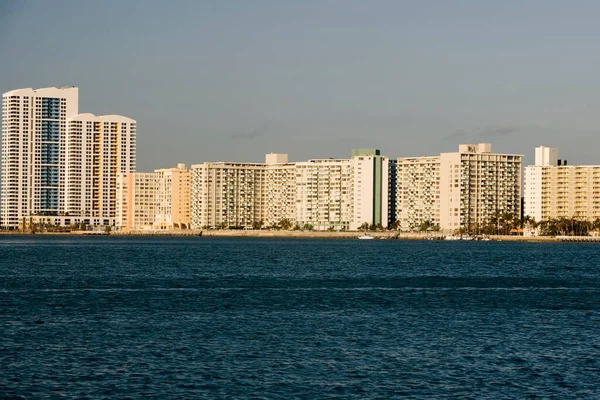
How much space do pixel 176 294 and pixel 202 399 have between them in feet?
105

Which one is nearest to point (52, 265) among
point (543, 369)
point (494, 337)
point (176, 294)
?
point (176, 294)

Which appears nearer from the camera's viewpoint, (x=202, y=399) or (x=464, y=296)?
(x=202, y=399)

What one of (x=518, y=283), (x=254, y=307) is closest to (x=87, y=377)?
(x=254, y=307)

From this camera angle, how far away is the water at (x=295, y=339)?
3061 cm

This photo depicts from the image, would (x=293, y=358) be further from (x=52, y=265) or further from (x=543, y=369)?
(x=52, y=265)

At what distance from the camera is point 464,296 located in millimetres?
61594

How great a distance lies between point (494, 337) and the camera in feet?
136

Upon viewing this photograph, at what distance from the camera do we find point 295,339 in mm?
39812

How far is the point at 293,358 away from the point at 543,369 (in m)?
8.30

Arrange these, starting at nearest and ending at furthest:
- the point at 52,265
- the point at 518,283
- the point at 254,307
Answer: the point at 254,307 → the point at 518,283 → the point at 52,265

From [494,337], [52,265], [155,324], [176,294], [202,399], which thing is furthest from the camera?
[52,265]

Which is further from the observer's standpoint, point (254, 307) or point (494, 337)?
point (254, 307)

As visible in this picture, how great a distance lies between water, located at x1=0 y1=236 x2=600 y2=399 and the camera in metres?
30.6

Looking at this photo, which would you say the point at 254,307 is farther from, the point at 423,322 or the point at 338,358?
the point at 338,358
